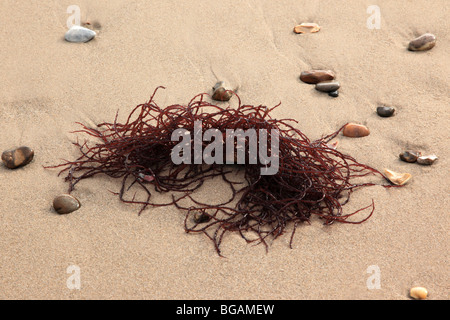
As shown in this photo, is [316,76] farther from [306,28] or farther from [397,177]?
[397,177]

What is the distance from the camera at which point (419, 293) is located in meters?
2.21

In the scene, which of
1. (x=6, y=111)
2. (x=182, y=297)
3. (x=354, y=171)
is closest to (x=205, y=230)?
(x=182, y=297)

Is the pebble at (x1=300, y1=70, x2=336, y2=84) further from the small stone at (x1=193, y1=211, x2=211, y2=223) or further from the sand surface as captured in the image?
the small stone at (x1=193, y1=211, x2=211, y2=223)

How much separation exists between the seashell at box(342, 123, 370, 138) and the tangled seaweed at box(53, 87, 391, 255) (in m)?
0.18

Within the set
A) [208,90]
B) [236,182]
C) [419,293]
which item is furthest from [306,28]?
[419,293]

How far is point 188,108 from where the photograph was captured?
111 inches

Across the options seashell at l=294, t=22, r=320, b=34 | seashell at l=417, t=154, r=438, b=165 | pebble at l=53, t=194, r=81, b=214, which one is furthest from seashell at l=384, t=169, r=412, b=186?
pebble at l=53, t=194, r=81, b=214

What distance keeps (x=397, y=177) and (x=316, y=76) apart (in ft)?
3.24

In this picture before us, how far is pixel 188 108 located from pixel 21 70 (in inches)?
56.6

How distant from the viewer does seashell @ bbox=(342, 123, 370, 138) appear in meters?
3.15

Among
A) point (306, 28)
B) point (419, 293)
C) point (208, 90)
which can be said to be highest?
point (306, 28)

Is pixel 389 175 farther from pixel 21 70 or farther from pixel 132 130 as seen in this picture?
pixel 21 70

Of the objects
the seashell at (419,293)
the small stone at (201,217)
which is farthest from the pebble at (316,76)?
the seashell at (419,293)

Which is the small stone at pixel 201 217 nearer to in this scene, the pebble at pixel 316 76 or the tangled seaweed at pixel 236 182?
the tangled seaweed at pixel 236 182
